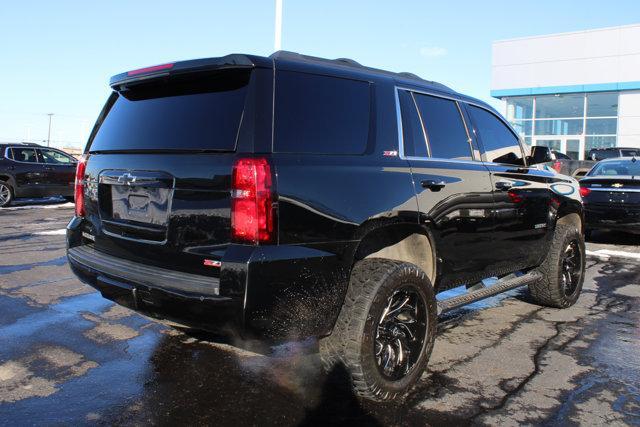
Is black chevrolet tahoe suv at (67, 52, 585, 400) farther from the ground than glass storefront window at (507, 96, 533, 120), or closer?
closer

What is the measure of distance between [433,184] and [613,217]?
6.93 metres

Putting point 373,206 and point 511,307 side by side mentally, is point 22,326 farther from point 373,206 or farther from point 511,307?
point 511,307

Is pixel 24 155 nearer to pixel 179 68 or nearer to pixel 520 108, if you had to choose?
pixel 179 68

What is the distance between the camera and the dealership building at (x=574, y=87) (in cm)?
2681

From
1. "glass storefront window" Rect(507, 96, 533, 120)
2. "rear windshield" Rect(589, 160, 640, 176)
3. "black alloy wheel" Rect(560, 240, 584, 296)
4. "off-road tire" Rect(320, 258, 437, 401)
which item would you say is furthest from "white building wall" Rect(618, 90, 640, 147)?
"off-road tire" Rect(320, 258, 437, 401)

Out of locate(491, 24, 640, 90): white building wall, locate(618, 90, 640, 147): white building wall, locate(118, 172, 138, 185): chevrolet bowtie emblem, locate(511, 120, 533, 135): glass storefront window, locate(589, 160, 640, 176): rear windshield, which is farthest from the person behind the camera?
locate(511, 120, 533, 135): glass storefront window

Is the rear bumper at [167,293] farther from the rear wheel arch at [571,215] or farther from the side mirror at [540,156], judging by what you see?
the rear wheel arch at [571,215]

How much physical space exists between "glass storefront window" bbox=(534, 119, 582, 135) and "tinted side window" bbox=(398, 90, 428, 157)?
91.1 feet

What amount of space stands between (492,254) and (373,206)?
5.23ft

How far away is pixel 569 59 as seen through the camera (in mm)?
28109

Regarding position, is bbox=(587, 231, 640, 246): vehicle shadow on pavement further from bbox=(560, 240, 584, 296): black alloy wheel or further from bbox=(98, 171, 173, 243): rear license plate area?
bbox=(98, 171, 173, 243): rear license plate area

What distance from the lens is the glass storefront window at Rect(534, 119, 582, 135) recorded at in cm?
2864

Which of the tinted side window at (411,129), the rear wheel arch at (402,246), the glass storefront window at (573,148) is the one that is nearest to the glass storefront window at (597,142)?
the glass storefront window at (573,148)

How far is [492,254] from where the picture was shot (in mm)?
4383
